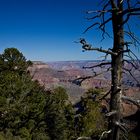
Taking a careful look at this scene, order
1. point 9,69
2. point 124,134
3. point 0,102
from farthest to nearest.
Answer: point 9,69 → point 0,102 → point 124,134

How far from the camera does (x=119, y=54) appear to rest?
23.9 ft

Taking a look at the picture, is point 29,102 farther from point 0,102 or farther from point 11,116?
point 0,102

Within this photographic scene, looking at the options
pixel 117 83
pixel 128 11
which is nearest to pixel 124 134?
pixel 117 83

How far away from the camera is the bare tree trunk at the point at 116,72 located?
715cm

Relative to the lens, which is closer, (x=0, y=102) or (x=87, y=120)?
(x=0, y=102)

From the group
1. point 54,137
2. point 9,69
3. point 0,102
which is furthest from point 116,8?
point 54,137

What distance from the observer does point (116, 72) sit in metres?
7.33

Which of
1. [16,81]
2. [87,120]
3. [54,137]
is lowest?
[54,137]

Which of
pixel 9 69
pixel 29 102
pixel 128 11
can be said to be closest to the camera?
pixel 128 11

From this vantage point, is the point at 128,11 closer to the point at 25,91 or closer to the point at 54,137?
the point at 25,91

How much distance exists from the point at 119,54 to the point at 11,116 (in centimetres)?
3742

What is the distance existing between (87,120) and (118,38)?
146ft

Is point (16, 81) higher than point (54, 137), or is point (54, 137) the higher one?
point (16, 81)

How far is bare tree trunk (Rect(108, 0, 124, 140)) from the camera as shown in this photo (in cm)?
715
